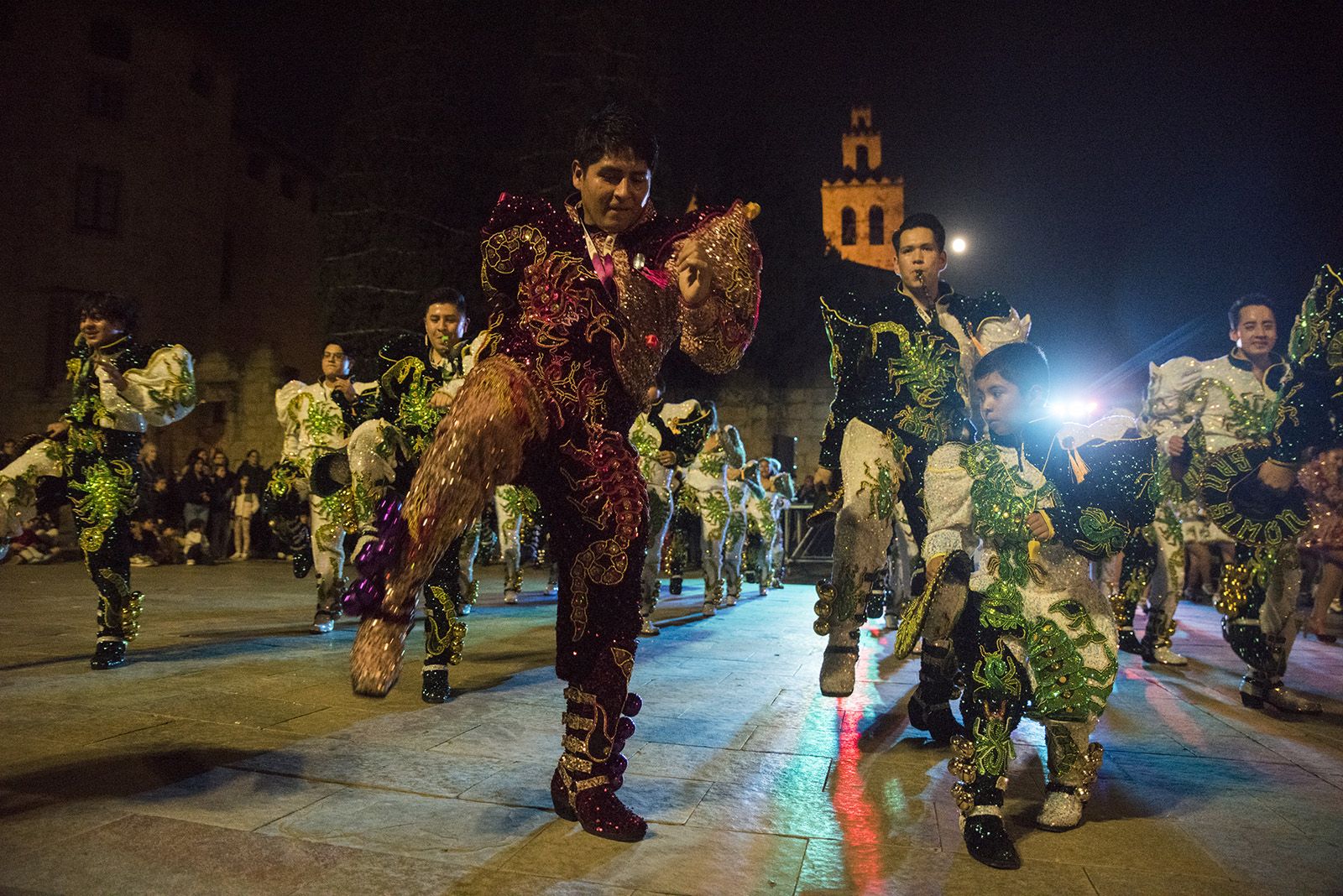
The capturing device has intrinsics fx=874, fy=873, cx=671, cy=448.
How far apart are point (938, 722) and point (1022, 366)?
1634mm

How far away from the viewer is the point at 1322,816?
2.82 meters

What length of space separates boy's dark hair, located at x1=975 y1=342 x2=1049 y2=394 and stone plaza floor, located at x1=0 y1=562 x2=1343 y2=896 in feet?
4.72

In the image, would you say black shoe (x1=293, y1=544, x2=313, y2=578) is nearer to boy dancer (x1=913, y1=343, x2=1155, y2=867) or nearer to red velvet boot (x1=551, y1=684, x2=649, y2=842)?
red velvet boot (x1=551, y1=684, x2=649, y2=842)

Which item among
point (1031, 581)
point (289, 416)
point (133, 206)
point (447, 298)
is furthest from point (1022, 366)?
point (133, 206)

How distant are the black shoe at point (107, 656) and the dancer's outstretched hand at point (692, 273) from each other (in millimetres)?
4227

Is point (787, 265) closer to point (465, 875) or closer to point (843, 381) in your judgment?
point (843, 381)

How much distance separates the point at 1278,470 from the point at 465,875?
420 cm

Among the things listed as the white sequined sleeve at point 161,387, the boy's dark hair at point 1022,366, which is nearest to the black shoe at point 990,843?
the boy's dark hair at point 1022,366

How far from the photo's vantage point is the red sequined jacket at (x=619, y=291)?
2.66 m

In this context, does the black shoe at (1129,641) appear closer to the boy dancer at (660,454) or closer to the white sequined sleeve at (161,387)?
the boy dancer at (660,454)

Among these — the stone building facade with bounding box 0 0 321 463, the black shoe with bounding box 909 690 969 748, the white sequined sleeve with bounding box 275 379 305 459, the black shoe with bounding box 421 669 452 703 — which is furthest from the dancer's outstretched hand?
the stone building facade with bounding box 0 0 321 463

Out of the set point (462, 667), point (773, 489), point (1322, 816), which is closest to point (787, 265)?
point (773, 489)

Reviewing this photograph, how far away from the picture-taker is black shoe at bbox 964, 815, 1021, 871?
2.40 meters

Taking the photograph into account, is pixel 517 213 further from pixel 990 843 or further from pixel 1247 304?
pixel 1247 304
